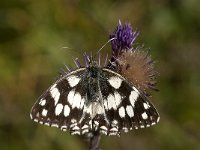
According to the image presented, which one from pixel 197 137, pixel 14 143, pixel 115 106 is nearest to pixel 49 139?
pixel 14 143

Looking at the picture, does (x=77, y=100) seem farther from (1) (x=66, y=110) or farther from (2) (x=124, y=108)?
(2) (x=124, y=108)

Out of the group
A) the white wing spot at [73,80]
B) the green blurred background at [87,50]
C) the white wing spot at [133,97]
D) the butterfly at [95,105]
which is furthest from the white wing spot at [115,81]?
the green blurred background at [87,50]

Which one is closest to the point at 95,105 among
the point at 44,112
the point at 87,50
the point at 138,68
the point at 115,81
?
the point at 115,81

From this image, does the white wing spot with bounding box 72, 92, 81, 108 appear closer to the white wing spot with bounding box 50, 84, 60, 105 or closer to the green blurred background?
the white wing spot with bounding box 50, 84, 60, 105

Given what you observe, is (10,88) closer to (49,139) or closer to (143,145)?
(49,139)

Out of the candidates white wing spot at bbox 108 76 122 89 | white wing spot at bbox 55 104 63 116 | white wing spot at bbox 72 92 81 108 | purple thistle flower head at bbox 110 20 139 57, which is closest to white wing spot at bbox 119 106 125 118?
white wing spot at bbox 108 76 122 89

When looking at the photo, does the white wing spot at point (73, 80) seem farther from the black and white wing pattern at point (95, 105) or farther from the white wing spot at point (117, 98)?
the white wing spot at point (117, 98)
